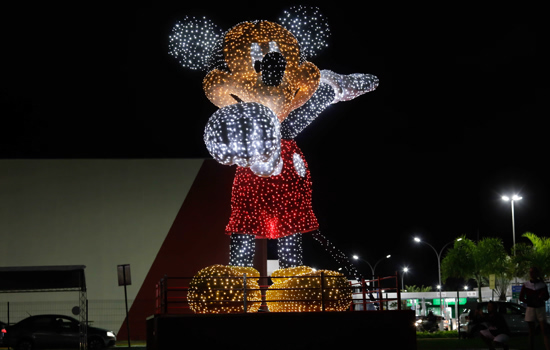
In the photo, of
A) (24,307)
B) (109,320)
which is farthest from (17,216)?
(109,320)

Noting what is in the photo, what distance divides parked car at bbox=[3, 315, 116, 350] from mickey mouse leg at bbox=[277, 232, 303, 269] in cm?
1159

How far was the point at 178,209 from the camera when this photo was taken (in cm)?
2316

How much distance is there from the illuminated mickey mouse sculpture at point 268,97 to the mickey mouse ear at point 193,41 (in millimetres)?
14

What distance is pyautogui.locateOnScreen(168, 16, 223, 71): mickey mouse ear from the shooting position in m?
10.5

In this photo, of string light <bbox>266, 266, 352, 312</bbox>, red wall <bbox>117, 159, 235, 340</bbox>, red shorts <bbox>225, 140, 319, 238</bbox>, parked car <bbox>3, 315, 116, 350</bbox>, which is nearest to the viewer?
string light <bbox>266, 266, 352, 312</bbox>

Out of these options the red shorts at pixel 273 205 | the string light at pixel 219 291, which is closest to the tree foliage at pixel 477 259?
the red shorts at pixel 273 205

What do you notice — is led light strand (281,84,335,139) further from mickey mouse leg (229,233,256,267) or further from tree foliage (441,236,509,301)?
tree foliage (441,236,509,301)

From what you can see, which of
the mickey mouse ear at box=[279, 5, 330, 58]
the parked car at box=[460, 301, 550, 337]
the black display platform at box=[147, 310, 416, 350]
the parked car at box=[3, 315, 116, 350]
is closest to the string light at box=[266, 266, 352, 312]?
the black display platform at box=[147, 310, 416, 350]

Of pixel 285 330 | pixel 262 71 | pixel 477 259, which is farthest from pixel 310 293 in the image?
pixel 477 259

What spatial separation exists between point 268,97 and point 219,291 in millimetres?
2534

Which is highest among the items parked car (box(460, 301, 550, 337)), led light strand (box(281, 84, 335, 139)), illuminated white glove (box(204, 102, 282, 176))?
led light strand (box(281, 84, 335, 139))

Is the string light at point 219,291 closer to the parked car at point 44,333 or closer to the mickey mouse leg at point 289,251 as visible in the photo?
the mickey mouse leg at point 289,251

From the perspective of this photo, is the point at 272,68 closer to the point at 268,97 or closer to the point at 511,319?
the point at 268,97

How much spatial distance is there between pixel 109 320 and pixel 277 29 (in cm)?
1472
